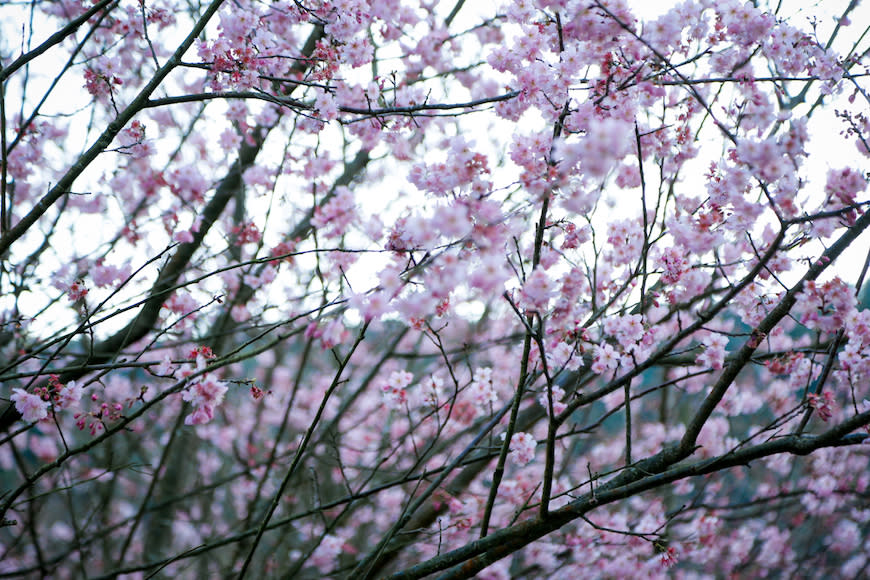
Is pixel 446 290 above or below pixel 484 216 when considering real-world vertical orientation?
below

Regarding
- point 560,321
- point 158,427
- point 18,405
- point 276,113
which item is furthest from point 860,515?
point 158,427

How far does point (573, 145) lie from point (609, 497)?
4.48 ft

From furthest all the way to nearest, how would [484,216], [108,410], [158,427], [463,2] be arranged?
[158,427], [463,2], [108,410], [484,216]

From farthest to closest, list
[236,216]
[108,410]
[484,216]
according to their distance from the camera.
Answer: [236,216] < [108,410] < [484,216]

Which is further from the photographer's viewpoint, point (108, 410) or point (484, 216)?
point (108, 410)

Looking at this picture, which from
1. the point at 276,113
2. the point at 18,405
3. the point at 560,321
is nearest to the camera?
the point at 560,321

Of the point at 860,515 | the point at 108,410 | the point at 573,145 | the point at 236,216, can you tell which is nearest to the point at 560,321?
the point at 573,145

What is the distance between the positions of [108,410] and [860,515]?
23.1 ft

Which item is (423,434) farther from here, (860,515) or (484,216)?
(484,216)

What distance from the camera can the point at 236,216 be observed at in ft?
19.8

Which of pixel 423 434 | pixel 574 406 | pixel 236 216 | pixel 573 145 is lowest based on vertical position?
pixel 574 406

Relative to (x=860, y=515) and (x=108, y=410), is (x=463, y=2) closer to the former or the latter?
(x=108, y=410)

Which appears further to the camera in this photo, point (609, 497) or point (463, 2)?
point (463, 2)

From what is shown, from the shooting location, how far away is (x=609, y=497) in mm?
2420
